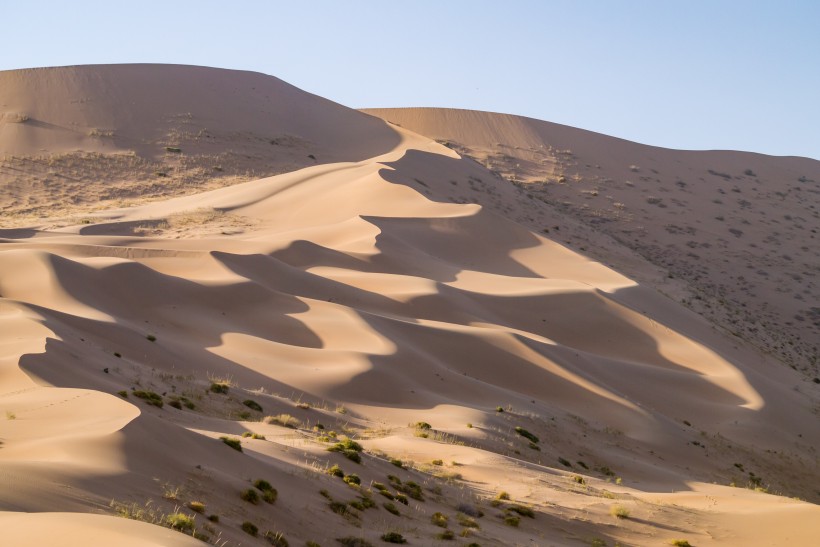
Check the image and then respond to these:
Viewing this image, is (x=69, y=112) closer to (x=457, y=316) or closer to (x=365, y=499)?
(x=457, y=316)

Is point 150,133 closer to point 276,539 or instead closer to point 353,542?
point 353,542

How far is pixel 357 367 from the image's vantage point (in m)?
19.8

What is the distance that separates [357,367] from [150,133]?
37.9 meters

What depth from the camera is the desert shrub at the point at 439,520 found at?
10898mm

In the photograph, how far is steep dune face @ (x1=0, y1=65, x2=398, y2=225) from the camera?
45.4 metres

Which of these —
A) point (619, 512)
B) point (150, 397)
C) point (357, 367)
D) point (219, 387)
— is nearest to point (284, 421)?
point (219, 387)

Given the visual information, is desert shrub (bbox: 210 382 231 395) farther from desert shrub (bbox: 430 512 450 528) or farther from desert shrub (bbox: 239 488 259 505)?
desert shrub (bbox: 239 488 259 505)

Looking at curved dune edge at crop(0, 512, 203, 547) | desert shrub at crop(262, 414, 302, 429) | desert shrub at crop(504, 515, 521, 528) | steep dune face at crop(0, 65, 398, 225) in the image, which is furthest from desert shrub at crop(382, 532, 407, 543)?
steep dune face at crop(0, 65, 398, 225)

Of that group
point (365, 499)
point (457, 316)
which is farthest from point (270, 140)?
point (365, 499)

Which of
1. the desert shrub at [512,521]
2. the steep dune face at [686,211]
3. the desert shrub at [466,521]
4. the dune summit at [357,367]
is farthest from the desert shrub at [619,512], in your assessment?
the steep dune face at [686,211]

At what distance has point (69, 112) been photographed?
55000mm

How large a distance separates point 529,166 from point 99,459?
182ft

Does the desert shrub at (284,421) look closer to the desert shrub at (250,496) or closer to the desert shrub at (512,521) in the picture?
the desert shrub at (512,521)

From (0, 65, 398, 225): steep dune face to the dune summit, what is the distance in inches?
13.1
